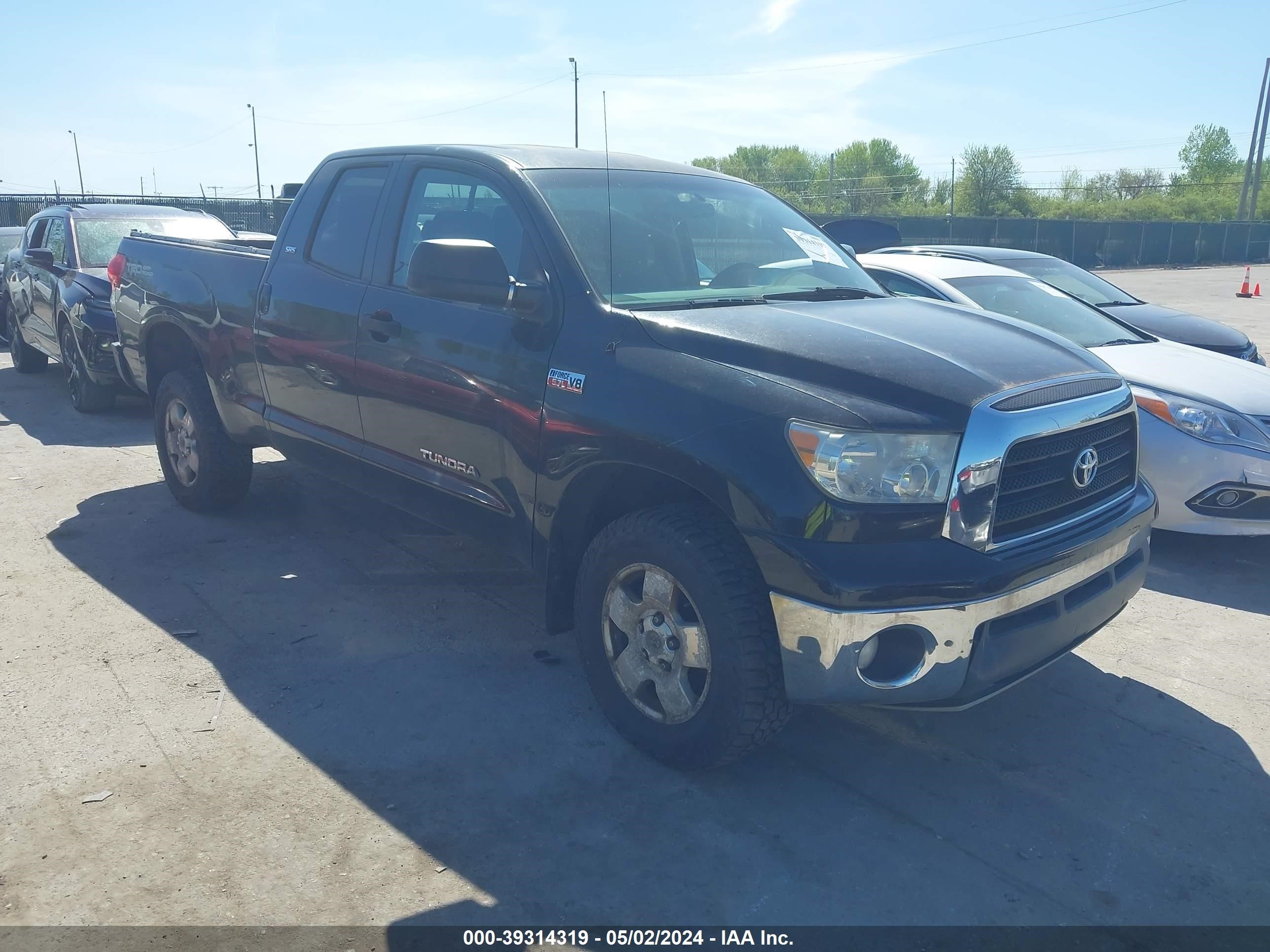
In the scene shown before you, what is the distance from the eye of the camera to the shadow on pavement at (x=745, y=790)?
2.78 metres

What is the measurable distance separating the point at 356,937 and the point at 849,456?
1802 mm

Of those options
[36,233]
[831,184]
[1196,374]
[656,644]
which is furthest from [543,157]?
[831,184]

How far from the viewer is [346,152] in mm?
4898

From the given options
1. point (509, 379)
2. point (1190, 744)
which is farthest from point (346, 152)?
point (1190, 744)

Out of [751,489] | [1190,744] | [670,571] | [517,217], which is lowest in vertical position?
[1190,744]

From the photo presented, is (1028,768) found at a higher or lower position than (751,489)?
lower

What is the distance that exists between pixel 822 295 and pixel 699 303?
2.15 ft

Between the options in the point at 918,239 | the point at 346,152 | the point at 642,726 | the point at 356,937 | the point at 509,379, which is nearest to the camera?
the point at 356,937

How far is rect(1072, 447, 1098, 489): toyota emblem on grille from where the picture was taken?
333 cm

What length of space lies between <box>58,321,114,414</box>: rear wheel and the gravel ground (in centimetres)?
450

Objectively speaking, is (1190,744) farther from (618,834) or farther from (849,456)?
(618,834)

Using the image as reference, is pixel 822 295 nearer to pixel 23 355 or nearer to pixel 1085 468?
pixel 1085 468

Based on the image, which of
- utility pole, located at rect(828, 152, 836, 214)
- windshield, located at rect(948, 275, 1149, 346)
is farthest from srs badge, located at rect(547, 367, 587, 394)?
utility pole, located at rect(828, 152, 836, 214)

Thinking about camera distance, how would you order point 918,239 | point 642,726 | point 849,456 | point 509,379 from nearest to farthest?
1. point 849,456
2. point 642,726
3. point 509,379
4. point 918,239
